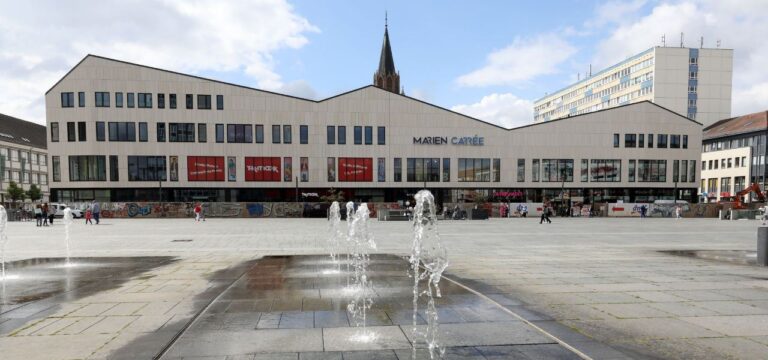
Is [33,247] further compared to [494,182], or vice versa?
[494,182]

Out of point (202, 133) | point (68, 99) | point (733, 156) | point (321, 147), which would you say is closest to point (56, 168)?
point (68, 99)

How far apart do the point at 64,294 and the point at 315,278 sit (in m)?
4.89

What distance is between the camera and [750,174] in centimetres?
7181

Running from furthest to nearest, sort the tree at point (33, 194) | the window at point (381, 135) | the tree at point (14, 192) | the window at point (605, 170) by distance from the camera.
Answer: the tree at point (33, 194), the tree at point (14, 192), the window at point (605, 170), the window at point (381, 135)

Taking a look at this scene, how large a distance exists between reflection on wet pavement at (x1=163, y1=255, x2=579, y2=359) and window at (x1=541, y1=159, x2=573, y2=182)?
50960 millimetres

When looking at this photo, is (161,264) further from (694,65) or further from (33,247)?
(694,65)

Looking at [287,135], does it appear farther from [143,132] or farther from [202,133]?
[143,132]

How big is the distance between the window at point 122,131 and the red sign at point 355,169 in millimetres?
25051

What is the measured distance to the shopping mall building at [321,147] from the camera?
48.5 meters

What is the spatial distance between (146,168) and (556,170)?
52731 mm

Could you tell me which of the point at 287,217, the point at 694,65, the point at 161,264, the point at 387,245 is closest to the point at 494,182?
the point at 287,217

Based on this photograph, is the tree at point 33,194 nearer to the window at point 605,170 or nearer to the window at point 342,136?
the window at point 342,136

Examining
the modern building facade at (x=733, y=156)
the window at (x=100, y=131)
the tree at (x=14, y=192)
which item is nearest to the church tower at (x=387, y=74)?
the window at (x=100, y=131)

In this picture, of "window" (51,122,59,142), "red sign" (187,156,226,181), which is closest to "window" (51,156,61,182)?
"window" (51,122,59,142)
